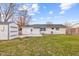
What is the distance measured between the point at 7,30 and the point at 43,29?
1.49 ft

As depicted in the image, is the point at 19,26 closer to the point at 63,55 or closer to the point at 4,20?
the point at 4,20

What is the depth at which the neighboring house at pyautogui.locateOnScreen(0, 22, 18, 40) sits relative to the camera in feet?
10.7

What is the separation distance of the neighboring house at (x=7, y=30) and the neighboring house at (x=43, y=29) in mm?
118

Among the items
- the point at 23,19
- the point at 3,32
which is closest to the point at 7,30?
the point at 3,32

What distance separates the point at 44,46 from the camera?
3246 mm

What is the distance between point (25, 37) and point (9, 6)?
0.44 meters

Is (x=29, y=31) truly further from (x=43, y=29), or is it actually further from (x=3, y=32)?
(x=3, y=32)

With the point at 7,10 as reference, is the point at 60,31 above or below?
below

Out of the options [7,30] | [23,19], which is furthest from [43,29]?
[7,30]

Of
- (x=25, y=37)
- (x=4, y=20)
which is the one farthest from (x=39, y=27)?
(x=4, y=20)

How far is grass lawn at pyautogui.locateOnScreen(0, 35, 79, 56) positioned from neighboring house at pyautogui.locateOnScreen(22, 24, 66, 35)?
0.06 m

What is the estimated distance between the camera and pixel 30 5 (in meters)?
3.27

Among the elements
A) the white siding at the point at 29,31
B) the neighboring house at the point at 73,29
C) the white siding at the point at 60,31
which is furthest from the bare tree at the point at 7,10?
the neighboring house at the point at 73,29

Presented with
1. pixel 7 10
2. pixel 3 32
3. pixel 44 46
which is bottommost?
pixel 44 46
